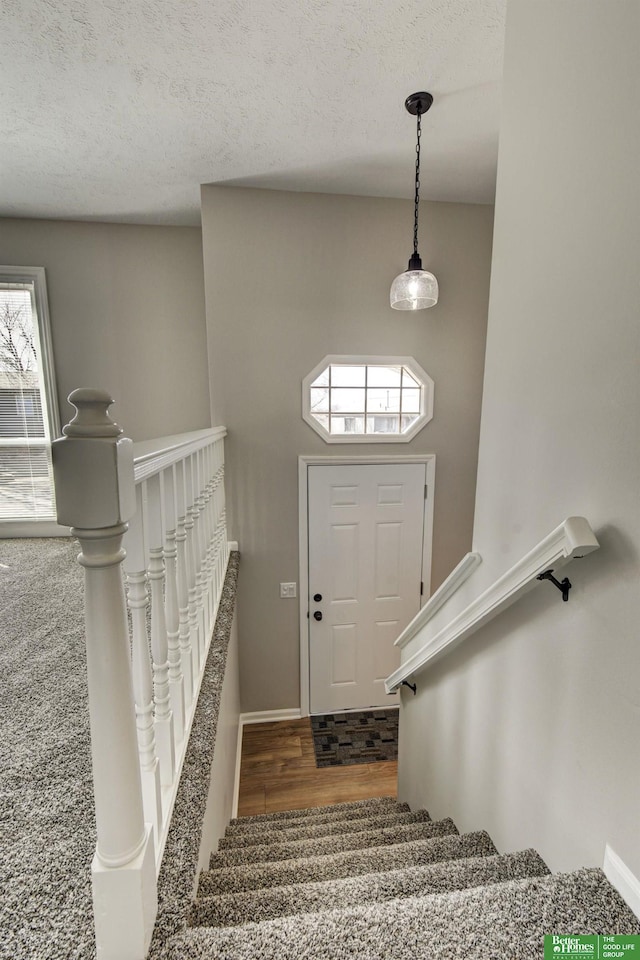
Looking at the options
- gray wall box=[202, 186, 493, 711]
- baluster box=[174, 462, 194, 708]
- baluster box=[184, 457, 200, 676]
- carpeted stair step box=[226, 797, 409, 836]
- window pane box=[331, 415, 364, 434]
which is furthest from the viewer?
window pane box=[331, 415, 364, 434]

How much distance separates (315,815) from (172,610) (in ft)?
5.49

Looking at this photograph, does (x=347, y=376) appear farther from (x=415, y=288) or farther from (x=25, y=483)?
(x=25, y=483)

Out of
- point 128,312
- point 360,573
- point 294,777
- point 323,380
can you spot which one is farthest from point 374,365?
point 294,777

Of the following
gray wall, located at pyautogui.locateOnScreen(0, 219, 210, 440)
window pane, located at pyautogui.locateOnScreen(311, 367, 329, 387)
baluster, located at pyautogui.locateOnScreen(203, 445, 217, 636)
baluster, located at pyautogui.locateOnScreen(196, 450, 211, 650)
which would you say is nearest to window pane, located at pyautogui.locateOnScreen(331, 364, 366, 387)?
window pane, located at pyautogui.locateOnScreen(311, 367, 329, 387)

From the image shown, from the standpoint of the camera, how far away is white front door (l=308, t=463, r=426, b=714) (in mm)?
2926

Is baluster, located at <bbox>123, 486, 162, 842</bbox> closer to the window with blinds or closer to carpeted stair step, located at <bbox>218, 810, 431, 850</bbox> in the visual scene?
carpeted stair step, located at <bbox>218, 810, 431, 850</bbox>

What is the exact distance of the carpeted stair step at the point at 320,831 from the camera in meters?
1.64

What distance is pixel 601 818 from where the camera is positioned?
82cm

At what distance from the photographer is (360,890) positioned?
3.03 feet

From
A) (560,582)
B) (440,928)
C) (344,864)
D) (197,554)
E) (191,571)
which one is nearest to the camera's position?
(440,928)

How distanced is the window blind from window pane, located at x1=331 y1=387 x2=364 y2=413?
204 centimetres

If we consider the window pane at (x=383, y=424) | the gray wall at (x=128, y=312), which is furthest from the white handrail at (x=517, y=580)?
the gray wall at (x=128, y=312)

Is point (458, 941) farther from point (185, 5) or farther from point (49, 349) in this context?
point (49, 349)

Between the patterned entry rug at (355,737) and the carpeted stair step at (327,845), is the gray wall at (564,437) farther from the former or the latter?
the patterned entry rug at (355,737)
